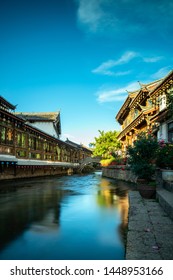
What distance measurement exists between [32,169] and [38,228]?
23.3m

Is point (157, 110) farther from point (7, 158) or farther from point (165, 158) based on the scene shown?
point (7, 158)

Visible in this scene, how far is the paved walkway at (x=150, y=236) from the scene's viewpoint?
367 cm

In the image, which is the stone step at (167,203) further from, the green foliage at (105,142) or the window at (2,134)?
the green foliage at (105,142)

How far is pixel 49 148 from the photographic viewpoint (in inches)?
1355

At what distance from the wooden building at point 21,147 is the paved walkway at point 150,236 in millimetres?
14919

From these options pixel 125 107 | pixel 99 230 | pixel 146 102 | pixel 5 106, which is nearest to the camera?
pixel 99 230

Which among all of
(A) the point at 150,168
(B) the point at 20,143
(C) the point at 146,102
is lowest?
(A) the point at 150,168

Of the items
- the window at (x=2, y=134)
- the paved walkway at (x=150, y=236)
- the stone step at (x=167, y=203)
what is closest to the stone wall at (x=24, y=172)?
the window at (x=2, y=134)

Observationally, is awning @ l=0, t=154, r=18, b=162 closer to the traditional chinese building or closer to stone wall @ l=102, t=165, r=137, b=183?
stone wall @ l=102, t=165, r=137, b=183

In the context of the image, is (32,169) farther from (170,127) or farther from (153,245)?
(153,245)

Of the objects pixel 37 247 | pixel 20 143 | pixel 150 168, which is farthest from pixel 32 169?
pixel 37 247

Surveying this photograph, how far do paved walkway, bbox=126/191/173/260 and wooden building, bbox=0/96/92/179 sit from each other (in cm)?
1492

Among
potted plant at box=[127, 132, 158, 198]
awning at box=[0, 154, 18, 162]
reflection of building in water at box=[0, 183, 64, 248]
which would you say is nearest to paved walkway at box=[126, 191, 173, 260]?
reflection of building in water at box=[0, 183, 64, 248]

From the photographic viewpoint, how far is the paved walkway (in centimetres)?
367
